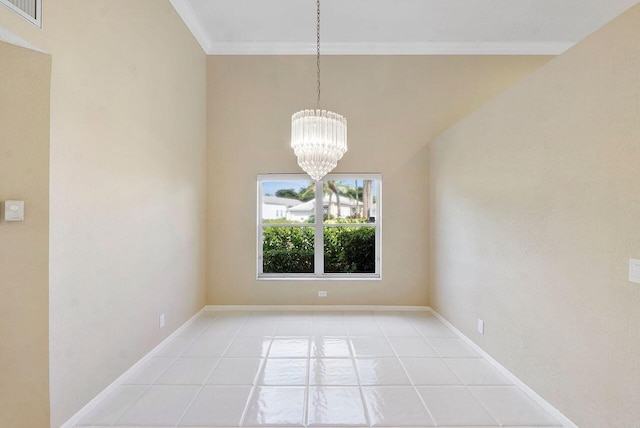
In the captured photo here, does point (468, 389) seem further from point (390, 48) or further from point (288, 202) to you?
point (390, 48)

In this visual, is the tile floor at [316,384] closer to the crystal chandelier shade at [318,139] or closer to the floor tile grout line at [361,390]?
the floor tile grout line at [361,390]

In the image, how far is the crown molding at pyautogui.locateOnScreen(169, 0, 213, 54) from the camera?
3424mm

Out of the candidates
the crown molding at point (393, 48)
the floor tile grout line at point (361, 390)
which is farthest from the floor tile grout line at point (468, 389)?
the crown molding at point (393, 48)

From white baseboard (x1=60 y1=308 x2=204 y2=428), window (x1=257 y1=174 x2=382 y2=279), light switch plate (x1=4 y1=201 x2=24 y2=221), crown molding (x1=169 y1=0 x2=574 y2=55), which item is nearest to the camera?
light switch plate (x1=4 y1=201 x2=24 y2=221)

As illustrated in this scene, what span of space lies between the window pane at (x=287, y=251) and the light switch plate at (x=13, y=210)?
296cm

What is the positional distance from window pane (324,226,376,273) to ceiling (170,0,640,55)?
2498 millimetres

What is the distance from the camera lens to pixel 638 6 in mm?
1587

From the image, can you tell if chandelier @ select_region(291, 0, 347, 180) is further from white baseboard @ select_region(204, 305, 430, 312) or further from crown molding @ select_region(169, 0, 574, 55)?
white baseboard @ select_region(204, 305, 430, 312)

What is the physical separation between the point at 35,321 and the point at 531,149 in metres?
3.36

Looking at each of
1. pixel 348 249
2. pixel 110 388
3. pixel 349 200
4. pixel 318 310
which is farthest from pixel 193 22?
pixel 318 310

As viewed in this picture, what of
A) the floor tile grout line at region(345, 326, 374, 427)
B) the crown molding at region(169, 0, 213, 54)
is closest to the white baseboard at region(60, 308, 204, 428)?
the floor tile grout line at region(345, 326, 374, 427)

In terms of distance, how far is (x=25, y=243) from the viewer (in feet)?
5.79

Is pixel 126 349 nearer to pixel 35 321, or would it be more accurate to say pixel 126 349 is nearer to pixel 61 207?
pixel 35 321

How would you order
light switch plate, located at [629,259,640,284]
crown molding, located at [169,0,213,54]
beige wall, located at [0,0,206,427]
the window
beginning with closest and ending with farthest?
light switch plate, located at [629,259,640,284]
beige wall, located at [0,0,206,427]
crown molding, located at [169,0,213,54]
the window
